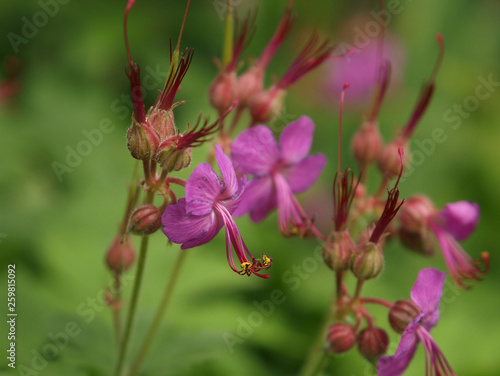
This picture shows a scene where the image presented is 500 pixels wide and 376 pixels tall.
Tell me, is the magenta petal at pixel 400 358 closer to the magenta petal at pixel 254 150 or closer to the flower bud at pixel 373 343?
the flower bud at pixel 373 343

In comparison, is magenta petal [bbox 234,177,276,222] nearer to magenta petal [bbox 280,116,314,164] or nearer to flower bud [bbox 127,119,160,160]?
magenta petal [bbox 280,116,314,164]

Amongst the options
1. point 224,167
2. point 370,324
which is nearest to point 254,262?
point 224,167

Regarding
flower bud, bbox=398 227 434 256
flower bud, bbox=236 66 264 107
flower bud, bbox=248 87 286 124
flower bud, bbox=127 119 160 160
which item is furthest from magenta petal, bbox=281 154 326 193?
flower bud, bbox=127 119 160 160

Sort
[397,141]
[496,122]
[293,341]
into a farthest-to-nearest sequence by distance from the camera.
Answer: [496,122] < [293,341] < [397,141]

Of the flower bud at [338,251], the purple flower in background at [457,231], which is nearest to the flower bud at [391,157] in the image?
the purple flower in background at [457,231]

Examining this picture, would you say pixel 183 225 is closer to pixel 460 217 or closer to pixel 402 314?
pixel 402 314

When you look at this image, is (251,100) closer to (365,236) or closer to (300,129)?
(300,129)
